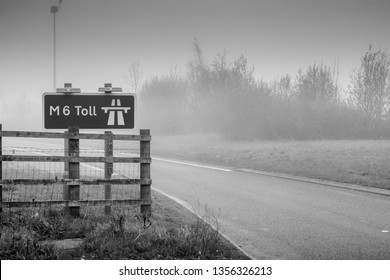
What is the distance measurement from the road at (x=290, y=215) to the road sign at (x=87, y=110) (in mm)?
2650

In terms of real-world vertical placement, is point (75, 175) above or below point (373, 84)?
below

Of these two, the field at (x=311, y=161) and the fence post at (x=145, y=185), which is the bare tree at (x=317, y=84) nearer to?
the field at (x=311, y=161)

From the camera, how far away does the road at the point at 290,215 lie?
5.86 meters

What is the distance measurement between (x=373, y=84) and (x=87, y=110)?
31.4 m

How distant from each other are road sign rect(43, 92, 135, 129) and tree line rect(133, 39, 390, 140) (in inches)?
1010

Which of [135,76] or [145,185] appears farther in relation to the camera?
[135,76]

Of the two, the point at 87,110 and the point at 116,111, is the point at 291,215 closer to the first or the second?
the point at 116,111

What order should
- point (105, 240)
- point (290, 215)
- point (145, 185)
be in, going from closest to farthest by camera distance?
point (105, 240) < point (145, 185) < point (290, 215)

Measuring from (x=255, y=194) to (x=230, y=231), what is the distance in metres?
4.06

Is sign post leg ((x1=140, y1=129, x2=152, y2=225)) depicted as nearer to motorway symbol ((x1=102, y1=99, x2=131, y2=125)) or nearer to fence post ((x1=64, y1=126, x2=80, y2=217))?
motorway symbol ((x1=102, y1=99, x2=131, y2=125))

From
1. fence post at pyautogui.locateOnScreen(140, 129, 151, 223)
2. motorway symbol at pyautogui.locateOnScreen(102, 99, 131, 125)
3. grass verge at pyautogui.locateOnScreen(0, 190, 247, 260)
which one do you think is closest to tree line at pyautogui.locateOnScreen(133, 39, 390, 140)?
motorway symbol at pyautogui.locateOnScreen(102, 99, 131, 125)

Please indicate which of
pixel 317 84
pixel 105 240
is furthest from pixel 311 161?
pixel 317 84

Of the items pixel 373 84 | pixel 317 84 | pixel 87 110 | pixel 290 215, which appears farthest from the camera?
pixel 317 84

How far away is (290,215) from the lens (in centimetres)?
823
